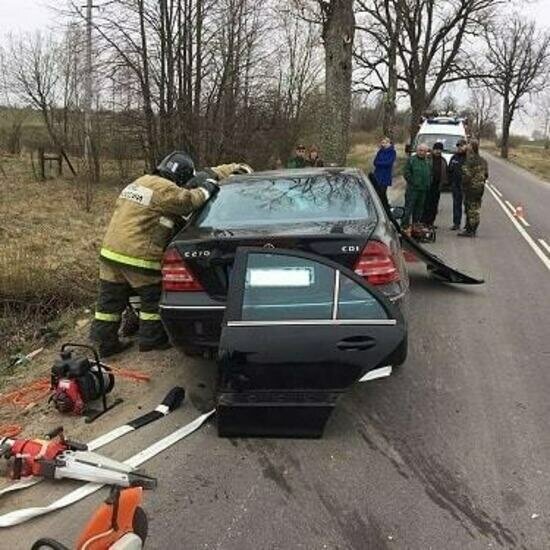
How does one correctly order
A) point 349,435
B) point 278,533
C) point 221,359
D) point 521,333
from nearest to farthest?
point 278,533 → point 221,359 → point 349,435 → point 521,333

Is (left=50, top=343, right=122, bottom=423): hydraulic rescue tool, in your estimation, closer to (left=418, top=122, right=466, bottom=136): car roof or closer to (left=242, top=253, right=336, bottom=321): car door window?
(left=242, top=253, right=336, bottom=321): car door window

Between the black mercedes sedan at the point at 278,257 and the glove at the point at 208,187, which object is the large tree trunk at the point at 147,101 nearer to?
the glove at the point at 208,187

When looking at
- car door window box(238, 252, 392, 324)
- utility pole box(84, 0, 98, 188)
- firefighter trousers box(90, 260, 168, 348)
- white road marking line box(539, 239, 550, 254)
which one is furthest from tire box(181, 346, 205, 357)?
utility pole box(84, 0, 98, 188)

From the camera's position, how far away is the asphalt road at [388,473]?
3236 millimetres

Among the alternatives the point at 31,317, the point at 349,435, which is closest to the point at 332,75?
the point at 31,317

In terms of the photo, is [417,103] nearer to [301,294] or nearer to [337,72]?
[337,72]

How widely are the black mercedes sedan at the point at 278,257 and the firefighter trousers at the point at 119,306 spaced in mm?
811

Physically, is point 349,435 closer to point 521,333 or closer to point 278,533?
point 278,533

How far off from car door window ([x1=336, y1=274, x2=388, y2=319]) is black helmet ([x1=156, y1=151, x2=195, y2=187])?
2.19 meters

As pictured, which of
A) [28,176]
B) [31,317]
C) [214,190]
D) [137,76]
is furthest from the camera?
[28,176]

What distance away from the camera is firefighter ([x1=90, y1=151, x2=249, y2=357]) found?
18.2 ft

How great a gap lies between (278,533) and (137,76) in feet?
53.7

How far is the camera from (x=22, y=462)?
11.8 feet

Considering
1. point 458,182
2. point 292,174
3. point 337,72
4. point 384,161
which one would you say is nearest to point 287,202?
point 292,174
